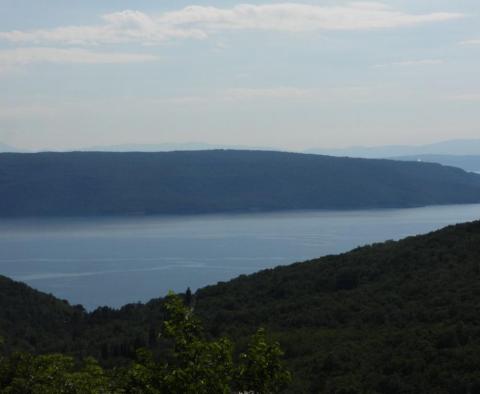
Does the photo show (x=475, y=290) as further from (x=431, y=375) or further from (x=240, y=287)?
(x=240, y=287)

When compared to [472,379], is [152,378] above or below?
above

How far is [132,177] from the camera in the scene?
150 metres

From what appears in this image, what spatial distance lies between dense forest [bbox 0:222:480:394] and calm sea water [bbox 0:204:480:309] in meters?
26.2

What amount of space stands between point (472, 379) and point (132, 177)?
13996cm

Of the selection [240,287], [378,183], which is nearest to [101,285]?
[240,287]

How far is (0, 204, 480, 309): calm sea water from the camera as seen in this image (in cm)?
6519

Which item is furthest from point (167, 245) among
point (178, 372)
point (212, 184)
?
point (178, 372)

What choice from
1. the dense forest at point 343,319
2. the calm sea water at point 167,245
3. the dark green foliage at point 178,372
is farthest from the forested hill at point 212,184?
the dark green foliage at point 178,372

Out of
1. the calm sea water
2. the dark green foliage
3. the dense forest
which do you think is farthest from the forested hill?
the dark green foliage

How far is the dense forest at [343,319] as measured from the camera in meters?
13.2

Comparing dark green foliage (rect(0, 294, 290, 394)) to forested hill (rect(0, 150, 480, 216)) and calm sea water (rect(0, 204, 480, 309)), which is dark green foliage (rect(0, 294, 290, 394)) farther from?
forested hill (rect(0, 150, 480, 216))

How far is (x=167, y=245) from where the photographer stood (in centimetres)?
9031

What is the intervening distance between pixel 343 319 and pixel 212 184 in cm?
13124

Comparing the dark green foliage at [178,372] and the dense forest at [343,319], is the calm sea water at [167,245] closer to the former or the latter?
the dense forest at [343,319]
